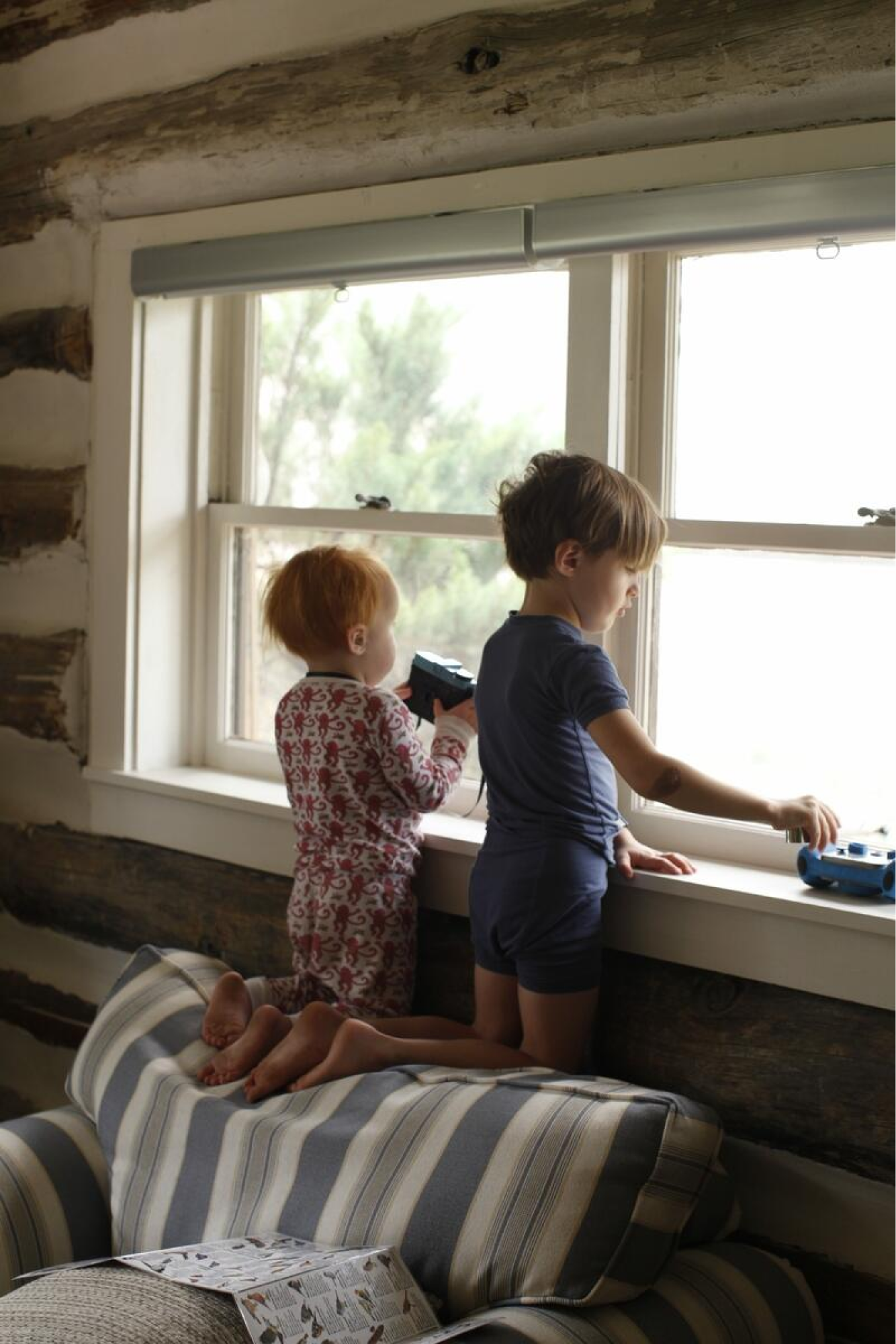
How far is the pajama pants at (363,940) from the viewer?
2.26 metres

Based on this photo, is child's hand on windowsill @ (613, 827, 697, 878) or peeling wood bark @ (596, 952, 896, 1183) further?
child's hand on windowsill @ (613, 827, 697, 878)

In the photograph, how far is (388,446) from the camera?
2588 mm

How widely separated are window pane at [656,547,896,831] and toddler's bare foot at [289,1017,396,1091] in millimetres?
654

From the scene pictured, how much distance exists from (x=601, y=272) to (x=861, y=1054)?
122 cm

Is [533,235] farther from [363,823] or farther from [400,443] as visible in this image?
[363,823]

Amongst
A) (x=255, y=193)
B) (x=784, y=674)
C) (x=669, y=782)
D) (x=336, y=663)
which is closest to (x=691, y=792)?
(x=669, y=782)

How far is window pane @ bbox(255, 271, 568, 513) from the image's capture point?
238 cm

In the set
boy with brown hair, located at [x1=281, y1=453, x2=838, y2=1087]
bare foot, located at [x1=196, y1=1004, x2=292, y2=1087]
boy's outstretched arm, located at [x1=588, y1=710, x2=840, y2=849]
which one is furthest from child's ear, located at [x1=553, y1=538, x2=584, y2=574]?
bare foot, located at [x1=196, y1=1004, x2=292, y2=1087]

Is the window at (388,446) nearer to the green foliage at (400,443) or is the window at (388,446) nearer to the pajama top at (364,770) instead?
the green foliage at (400,443)

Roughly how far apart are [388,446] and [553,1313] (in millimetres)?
1543

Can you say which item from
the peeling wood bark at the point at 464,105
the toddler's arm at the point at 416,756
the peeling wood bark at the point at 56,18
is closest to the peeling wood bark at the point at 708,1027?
the toddler's arm at the point at 416,756

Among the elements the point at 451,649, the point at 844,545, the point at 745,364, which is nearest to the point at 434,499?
the point at 451,649

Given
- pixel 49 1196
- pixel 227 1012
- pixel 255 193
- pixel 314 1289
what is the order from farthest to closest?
pixel 255 193 → pixel 227 1012 → pixel 49 1196 → pixel 314 1289

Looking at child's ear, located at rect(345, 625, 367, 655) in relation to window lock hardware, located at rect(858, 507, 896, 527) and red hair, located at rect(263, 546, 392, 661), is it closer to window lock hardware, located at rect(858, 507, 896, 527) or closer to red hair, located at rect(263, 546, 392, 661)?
red hair, located at rect(263, 546, 392, 661)
